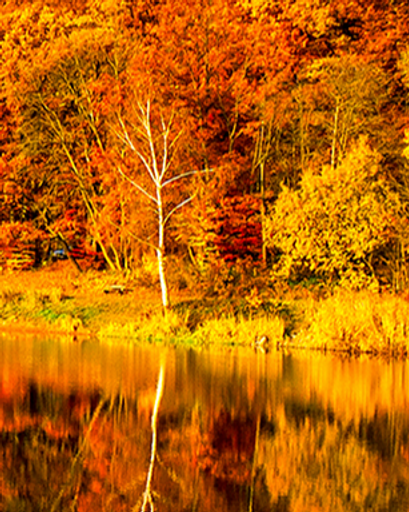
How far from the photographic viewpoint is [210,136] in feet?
128

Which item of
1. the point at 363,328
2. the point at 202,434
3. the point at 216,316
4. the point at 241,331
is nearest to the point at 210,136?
the point at 216,316

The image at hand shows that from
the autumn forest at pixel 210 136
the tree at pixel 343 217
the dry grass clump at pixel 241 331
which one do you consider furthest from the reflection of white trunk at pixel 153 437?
the tree at pixel 343 217

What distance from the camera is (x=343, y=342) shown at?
28.7 m

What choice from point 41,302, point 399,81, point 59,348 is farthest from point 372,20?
point 59,348

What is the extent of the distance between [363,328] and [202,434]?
42.1 feet

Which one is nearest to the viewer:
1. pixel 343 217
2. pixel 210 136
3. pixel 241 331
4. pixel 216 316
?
pixel 241 331

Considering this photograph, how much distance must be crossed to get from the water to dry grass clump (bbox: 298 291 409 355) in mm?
1806

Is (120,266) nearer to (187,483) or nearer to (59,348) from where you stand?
(59,348)

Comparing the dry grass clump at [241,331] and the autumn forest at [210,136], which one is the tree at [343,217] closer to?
the autumn forest at [210,136]

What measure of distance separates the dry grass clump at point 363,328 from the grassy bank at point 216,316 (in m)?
0.03

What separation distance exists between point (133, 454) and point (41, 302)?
70.4 ft

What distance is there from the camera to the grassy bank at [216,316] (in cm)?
2859

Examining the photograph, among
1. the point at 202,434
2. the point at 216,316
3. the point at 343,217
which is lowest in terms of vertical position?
the point at 202,434

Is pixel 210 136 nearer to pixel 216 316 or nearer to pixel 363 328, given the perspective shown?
pixel 216 316
